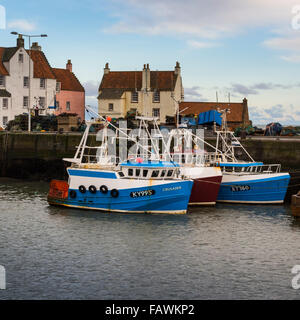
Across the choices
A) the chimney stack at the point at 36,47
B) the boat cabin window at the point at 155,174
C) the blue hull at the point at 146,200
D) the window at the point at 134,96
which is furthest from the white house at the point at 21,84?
the boat cabin window at the point at 155,174

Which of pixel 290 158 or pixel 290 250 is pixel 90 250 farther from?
pixel 290 158

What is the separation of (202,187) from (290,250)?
10523 millimetres

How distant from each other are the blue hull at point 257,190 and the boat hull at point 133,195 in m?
5.65

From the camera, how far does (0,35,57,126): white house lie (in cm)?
6291

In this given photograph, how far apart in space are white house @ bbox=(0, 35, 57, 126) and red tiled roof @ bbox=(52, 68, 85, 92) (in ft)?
9.28

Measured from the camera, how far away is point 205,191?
113ft

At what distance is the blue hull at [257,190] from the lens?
35219 mm

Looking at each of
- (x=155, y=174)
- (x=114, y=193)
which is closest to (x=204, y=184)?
(x=155, y=174)

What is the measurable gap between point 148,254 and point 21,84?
148 ft

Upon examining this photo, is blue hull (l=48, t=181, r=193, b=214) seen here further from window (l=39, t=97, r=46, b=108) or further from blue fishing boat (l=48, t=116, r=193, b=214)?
window (l=39, t=97, r=46, b=108)

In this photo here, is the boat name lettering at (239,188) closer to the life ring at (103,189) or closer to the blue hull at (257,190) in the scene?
the blue hull at (257,190)

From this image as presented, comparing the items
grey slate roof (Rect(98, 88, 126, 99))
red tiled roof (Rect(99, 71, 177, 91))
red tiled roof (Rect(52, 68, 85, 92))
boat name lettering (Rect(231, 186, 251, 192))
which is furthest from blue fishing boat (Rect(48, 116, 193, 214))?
red tiled roof (Rect(52, 68, 85, 92))
